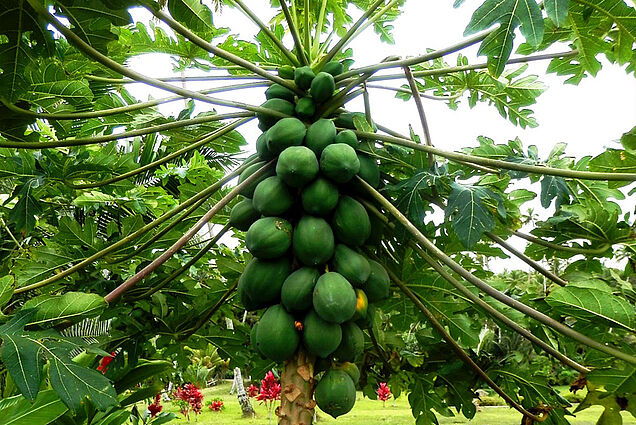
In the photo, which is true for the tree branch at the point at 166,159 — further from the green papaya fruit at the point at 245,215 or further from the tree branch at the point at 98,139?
the green papaya fruit at the point at 245,215

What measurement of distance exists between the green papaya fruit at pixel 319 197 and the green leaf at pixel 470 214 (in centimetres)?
33

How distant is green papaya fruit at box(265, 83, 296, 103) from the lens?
185 centimetres

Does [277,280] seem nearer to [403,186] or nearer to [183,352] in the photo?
[403,186]

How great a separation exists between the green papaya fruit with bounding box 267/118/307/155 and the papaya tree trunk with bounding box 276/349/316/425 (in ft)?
2.05

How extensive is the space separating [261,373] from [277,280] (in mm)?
683

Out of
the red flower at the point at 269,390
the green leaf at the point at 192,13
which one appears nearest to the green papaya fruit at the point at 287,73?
the green leaf at the point at 192,13

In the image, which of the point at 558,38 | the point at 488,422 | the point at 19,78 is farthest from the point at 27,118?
the point at 488,422

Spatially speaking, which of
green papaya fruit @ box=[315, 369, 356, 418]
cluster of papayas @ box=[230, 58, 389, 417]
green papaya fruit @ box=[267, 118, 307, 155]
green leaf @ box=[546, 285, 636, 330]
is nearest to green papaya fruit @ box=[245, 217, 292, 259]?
cluster of papayas @ box=[230, 58, 389, 417]

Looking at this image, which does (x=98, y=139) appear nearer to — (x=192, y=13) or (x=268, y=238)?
(x=192, y=13)

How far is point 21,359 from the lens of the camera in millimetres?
1152

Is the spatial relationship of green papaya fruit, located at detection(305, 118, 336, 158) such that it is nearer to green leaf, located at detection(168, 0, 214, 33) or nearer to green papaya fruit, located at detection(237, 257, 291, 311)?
green papaya fruit, located at detection(237, 257, 291, 311)

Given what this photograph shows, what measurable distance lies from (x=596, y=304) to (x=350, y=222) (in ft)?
→ 2.19

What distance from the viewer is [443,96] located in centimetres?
265

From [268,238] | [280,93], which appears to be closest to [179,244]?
[268,238]
